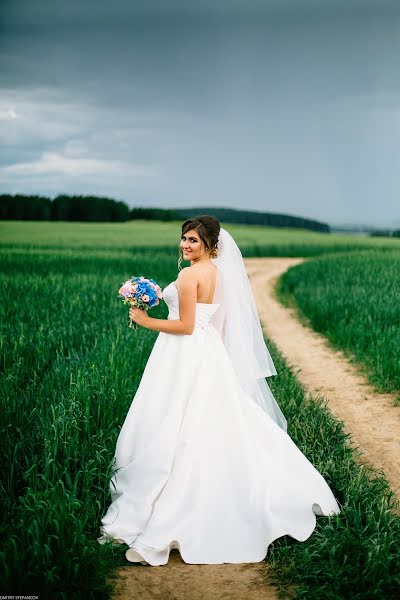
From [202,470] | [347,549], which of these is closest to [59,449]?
[202,470]

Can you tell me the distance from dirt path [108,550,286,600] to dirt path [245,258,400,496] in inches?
66.2

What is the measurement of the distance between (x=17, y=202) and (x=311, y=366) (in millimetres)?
57012

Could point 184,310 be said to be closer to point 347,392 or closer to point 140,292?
point 140,292

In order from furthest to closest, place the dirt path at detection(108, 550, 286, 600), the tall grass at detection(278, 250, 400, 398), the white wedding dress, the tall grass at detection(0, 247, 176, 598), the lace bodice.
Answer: the tall grass at detection(278, 250, 400, 398)
the lace bodice
the white wedding dress
the dirt path at detection(108, 550, 286, 600)
the tall grass at detection(0, 247, 176, 598)

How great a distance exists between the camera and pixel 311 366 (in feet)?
29.6

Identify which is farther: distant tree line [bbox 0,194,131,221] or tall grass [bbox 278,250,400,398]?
distant tree line [bbox 0,194,131,221]

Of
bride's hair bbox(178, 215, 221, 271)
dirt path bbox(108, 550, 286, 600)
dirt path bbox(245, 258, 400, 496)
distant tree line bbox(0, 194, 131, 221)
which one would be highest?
distant tree line bbox(0, 194, 131, 221)

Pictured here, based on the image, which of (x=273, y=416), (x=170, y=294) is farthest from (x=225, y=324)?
(x=273, y=416)

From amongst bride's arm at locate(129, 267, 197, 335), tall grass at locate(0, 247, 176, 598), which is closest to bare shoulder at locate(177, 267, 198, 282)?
bride's arm at locate(129, 267, 197, 335)

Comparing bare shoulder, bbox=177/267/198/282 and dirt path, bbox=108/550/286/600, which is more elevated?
bare shoulder, bbox=177/267/198/282

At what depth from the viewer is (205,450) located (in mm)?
3971

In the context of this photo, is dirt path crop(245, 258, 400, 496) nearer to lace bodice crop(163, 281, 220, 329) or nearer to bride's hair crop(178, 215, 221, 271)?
lace bodice crop(163, 281, 220, 329)

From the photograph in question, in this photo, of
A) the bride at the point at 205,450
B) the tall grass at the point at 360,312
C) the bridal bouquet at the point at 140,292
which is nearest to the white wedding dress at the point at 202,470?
the bride at the point at 205,450

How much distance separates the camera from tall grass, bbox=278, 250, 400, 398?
27.4ft
